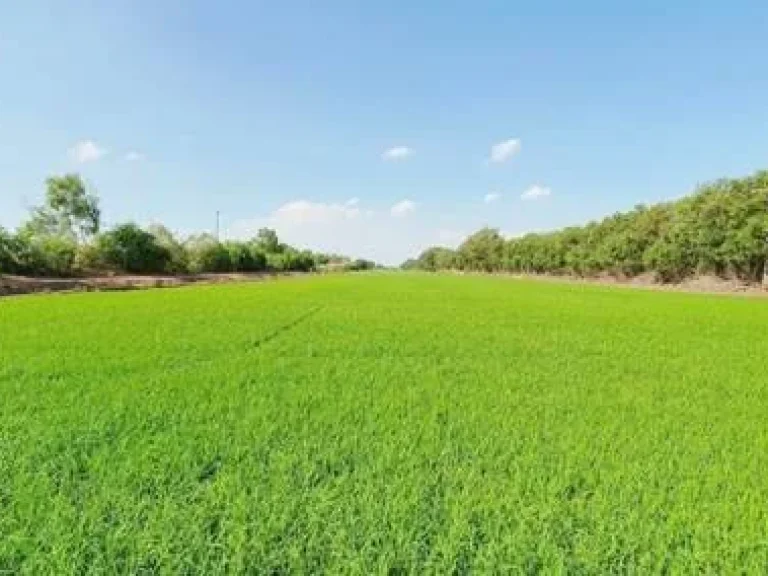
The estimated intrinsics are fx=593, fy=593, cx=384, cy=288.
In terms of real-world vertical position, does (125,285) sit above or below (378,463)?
above

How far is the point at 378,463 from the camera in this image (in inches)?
194

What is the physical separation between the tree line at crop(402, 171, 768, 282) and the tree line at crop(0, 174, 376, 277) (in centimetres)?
5075

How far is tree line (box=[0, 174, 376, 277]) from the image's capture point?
51.9 meters

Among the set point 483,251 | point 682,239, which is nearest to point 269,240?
point 483,251

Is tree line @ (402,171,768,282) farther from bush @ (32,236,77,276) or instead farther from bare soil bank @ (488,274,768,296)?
bush @ (32,236,77,276)

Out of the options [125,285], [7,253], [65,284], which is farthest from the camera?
[125,285]

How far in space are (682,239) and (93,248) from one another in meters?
58.6

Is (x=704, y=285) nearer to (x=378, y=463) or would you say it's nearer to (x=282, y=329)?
(x=282, y=329)

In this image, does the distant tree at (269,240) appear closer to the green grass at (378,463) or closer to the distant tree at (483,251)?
the distant tree at (483,251)

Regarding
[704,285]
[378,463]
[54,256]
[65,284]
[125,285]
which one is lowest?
[704,285]

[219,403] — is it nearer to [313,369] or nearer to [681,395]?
[313,369]

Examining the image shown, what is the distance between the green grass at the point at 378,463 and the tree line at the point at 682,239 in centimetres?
4243

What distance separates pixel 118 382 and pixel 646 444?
22.6 feet

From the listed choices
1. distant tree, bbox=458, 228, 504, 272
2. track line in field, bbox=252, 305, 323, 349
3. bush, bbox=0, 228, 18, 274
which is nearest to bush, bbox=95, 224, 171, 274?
bush, bbox=0, 228, 18, 274
